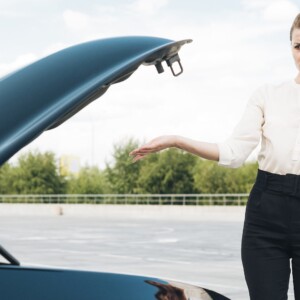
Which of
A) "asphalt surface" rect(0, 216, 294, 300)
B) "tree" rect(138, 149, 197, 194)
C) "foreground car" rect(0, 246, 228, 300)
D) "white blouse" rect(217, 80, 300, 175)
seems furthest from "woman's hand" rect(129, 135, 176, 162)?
"tree" rect(138, 149, 197, 194)

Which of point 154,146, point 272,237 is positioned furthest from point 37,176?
point 154,146

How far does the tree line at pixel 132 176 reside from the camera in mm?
56906

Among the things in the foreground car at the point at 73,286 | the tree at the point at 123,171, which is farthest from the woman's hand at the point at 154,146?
the tree at the point at 123,171

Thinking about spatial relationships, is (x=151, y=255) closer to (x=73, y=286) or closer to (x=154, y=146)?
(x=154, y=146)

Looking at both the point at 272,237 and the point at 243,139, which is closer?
the point at 272,237

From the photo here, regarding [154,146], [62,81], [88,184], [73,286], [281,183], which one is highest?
[62,81]

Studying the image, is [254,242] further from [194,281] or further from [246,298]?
[194,281]

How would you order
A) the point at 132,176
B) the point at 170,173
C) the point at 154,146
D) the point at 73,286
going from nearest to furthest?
the point at 73,286
the point at 154,146
the point at 170,173
the point at 132,176

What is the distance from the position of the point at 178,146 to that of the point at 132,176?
61741mm

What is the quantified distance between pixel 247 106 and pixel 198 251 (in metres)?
14.1

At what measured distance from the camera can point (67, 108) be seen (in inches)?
81.7

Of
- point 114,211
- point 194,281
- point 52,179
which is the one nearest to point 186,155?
point 52,179

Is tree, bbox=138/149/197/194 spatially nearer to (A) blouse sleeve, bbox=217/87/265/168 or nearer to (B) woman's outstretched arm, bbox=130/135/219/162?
(A) blouse sleeve, bbox=217/87/265/168

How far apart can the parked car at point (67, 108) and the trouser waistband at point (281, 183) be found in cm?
72
